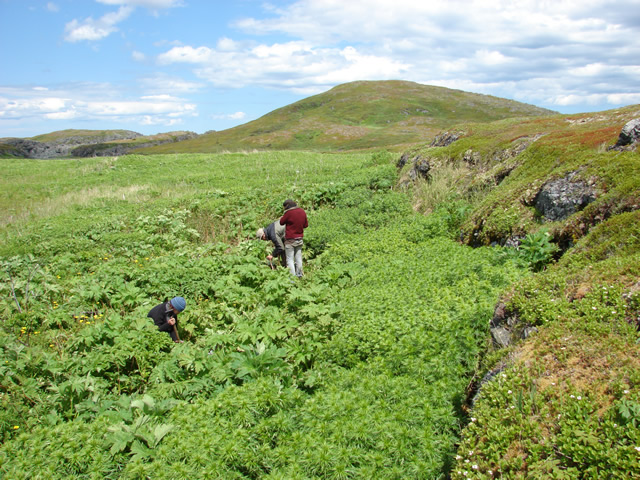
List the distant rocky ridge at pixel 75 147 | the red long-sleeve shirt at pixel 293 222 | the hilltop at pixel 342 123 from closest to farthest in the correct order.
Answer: the red long-sleeve shirt at pixel 293 222
the hilltop at pixel 342 123
the distant rocky ridge at pixel 75 147

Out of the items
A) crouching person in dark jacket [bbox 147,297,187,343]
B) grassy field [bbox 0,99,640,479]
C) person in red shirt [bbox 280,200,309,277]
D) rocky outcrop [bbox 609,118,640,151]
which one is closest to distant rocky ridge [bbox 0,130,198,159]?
person in red shirt [bbox 280,200,309,277]

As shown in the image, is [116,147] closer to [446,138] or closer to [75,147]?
[75,147]

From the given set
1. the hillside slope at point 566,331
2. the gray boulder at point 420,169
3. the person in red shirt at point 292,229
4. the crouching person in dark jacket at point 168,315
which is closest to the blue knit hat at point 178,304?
the crouching person in dark jacket at point 168,315

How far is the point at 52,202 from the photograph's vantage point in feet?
64.1

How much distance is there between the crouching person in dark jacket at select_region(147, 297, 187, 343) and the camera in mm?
6727

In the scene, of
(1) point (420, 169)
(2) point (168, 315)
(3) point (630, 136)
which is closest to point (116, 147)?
(1) point (420, 169)

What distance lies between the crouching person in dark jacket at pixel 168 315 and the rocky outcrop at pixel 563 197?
6.88m

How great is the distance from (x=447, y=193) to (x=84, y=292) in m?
9.85

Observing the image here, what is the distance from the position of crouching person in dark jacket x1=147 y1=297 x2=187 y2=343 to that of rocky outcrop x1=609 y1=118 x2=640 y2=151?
886cm

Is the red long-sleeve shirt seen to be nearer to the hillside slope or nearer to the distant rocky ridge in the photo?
the hillside slope

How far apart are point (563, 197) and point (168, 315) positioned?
744cm

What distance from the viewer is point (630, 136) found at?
805 cm

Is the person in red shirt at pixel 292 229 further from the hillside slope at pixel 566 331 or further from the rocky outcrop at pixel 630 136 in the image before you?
the rocky outcrop at pixel 630 136

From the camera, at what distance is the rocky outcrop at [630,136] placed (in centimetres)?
789
